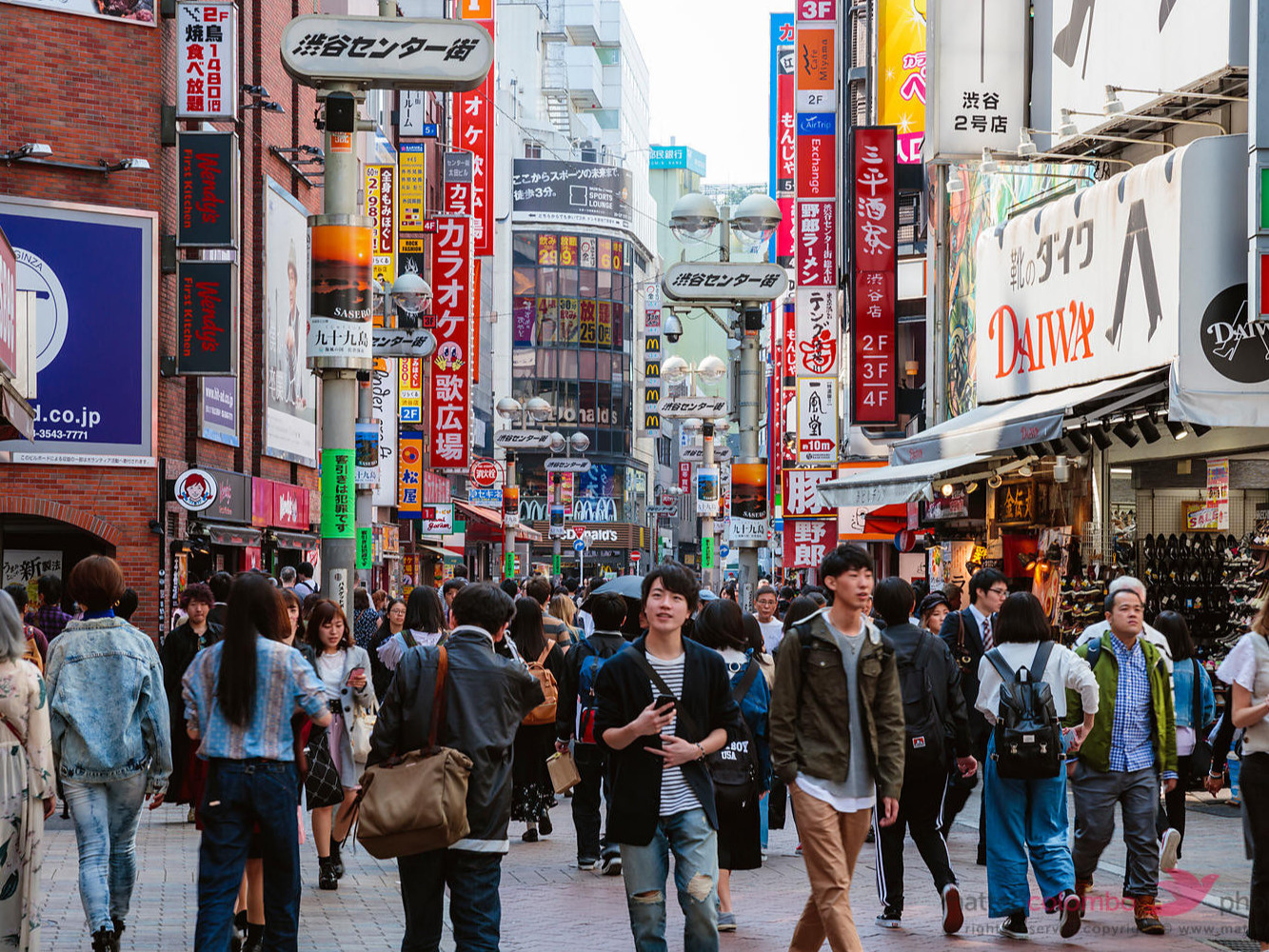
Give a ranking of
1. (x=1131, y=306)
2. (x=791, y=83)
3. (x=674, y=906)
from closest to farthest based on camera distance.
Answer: (x=674, y=906) < (x=1131, y=306) < (x=791, y=83)

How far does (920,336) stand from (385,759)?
32.0 m

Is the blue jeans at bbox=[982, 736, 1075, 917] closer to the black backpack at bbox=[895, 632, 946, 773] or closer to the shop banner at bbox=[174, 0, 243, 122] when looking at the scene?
the black backpack at bbox=[895, 632, 946, 773]

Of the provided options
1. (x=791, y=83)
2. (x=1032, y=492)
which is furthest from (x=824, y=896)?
(x=791, y=83)

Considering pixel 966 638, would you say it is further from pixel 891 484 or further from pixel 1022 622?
pixel 891 484

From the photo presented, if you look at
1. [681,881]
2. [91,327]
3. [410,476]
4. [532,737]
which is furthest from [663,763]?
[410,476]

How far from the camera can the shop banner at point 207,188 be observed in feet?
72.7

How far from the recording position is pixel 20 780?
275 inches

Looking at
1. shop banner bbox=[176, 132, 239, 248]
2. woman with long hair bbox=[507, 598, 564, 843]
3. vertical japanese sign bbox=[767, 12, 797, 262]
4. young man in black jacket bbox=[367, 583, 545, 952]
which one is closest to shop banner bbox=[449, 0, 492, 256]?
vertical japanese sign bbox=[767, 12, 797, 262]

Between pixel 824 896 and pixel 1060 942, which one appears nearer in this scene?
pixel 824 896

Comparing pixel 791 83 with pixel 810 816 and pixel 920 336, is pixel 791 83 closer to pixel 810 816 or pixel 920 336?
pixel 920 336

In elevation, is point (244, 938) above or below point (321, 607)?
below

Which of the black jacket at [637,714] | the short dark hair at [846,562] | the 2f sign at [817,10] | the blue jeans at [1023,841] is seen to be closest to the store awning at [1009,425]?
the blue jeans at [1023,841]

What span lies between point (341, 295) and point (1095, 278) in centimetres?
Answer: 677

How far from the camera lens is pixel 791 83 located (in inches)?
1800
